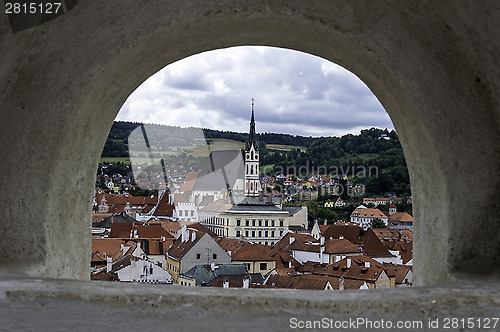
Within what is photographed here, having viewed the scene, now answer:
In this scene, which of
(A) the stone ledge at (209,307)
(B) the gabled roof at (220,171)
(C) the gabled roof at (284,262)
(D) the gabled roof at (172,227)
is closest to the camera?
(A) the stone ledge at (209,307)

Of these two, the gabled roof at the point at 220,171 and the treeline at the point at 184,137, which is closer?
the treeline at the point at 184,137

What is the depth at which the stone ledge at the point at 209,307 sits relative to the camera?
1952 millimetres

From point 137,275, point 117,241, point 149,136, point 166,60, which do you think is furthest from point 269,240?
point 166,60

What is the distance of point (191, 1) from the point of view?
2580 millimetres

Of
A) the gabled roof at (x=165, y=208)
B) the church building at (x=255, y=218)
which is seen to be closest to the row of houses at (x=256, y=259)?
the gabled roof at (x=165, y=208)

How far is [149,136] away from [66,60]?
13998mm

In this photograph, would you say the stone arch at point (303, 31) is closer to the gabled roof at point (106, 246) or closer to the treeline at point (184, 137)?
the treeline at point (184, 137)

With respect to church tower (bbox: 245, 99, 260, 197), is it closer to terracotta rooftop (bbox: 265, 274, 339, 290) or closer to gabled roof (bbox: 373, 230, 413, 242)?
gabled roof (bbox: 373, 230, 413, 242)

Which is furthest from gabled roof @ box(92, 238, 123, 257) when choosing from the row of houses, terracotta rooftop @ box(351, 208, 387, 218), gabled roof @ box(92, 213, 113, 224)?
terracotta rooftop @ box(351, 208, 387, 218)

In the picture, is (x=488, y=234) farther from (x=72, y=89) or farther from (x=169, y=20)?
(x=72, y=89)

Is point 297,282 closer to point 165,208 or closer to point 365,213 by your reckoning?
point 365,213

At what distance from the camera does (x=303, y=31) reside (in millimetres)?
2754

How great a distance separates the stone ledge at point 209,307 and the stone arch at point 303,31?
1.85ft

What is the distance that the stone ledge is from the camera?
1.95 meters
